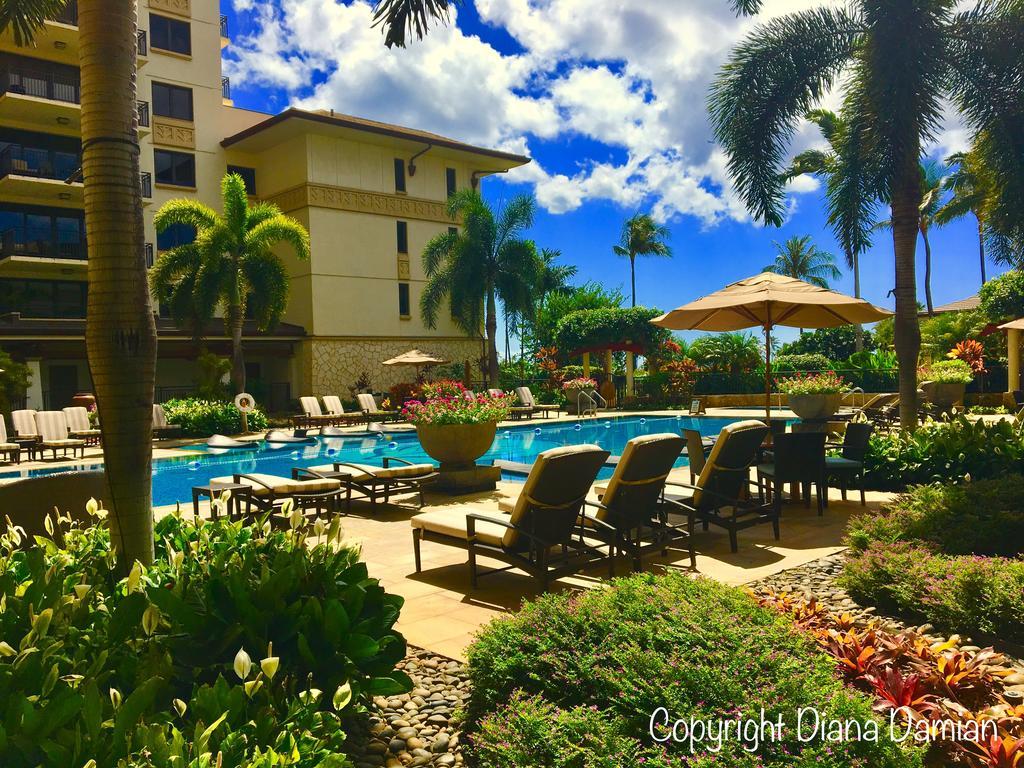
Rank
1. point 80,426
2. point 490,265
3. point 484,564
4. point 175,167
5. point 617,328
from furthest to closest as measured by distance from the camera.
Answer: point 617,328 < point 175,167 < point 490,265 < point 80,426 < point 484,564

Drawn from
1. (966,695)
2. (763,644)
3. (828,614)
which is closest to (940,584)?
(828,614)

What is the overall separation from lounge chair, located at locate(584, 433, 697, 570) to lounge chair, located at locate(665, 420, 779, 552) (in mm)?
629

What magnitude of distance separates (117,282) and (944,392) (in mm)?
21251

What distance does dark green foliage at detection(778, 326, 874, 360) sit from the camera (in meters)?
35.3

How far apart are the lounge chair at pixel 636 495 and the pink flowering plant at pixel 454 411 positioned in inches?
155

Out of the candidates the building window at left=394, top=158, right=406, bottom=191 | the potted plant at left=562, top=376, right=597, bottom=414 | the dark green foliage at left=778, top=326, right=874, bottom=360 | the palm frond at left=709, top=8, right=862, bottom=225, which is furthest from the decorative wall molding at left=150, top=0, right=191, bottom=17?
the dark green foliage at left=778, top=326, right=874, bottom=360

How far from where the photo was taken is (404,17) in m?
5.55

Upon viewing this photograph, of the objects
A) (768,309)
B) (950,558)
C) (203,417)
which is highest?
(768,309)

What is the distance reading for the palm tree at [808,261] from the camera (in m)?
51.1

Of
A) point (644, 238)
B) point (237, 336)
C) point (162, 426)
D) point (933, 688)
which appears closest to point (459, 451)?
point (933, 688)

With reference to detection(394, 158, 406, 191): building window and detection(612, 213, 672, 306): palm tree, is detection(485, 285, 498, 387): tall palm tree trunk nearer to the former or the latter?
detection(394, 158, 406, 191): building window

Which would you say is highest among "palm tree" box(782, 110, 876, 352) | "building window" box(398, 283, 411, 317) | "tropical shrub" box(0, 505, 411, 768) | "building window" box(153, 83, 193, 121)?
"building window" box(153, 83, 193, 121)

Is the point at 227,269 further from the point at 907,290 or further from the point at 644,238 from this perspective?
the point at 644,238

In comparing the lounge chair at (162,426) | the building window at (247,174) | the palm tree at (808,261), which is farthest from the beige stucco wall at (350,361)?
the palm tree at (808,261)
